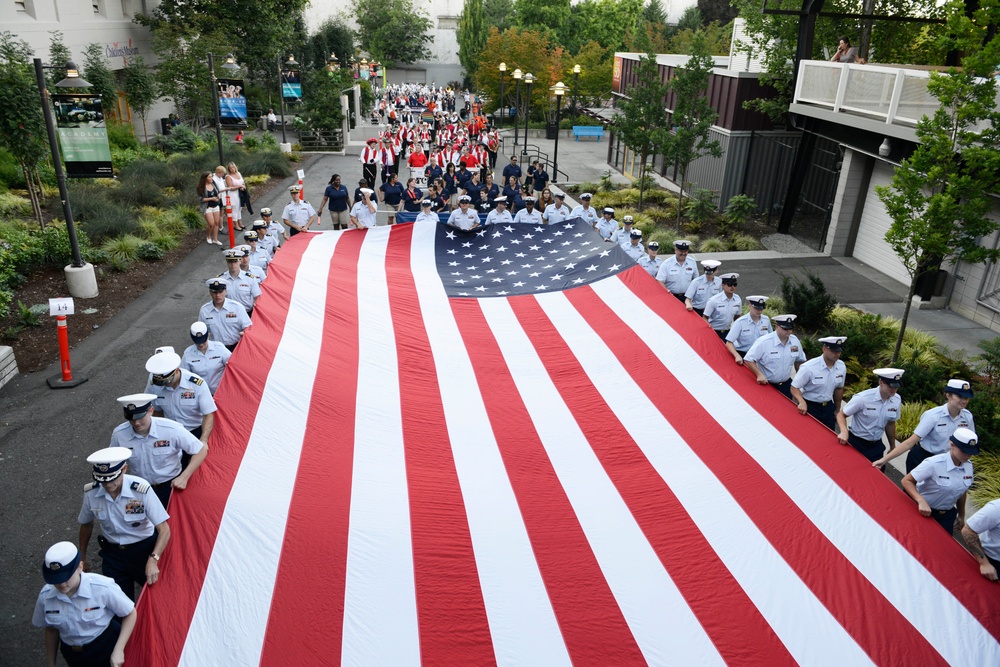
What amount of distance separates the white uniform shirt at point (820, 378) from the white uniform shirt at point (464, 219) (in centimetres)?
671

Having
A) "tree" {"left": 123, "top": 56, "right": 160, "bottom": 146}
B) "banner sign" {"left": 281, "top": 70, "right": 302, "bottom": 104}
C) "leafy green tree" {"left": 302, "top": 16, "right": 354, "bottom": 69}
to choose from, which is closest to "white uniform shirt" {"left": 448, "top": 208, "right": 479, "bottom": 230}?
"tree" {"left": 123, "top": 56, "right": 160, "bottom": 146}

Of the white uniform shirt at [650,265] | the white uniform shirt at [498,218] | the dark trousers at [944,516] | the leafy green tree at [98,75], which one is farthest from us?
the leafy green tree at [98,75]

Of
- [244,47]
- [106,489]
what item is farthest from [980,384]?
[244,47]

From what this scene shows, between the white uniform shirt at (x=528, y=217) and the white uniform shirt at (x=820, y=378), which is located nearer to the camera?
the white uniform shirt at (x=820, y=378)

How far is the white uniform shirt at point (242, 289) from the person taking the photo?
8727 millimetres

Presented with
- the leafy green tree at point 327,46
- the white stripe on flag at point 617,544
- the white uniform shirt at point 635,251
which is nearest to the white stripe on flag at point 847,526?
the white stripe on flag at point 617,544

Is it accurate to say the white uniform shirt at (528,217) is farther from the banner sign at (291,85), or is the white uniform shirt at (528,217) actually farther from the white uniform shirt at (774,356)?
the banner sign at (291,85)

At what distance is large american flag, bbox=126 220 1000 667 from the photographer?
425cm

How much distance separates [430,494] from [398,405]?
4.83 feet

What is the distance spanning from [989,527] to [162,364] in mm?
6104

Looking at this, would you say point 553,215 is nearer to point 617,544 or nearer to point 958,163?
point 958,163

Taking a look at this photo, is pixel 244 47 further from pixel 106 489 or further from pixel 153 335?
pixel 106 489

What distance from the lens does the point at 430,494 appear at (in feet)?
18.0

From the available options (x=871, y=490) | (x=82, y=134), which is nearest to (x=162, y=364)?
(x=871, y=490)
